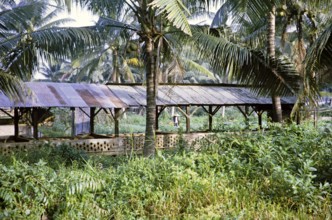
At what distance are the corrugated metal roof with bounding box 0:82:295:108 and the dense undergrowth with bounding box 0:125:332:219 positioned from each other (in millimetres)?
6144

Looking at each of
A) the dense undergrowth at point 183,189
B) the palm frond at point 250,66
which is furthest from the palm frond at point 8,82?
the palm frond at point 250,66

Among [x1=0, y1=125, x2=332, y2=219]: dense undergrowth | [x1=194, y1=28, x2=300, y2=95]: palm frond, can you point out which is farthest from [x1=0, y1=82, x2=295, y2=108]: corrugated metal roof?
[x1=0, y1=125, x2=332, y2=219]: dense undergrowth

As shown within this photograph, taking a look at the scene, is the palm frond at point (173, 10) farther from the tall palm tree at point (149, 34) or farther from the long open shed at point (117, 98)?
the long open shed at point (117, 98)

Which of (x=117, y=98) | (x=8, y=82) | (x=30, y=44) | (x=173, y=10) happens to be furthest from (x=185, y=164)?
(x=117, y=98)

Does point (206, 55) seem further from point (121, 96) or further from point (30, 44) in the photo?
point (121, 96)

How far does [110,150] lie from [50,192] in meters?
7.18

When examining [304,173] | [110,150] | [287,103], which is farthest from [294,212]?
[287,103]

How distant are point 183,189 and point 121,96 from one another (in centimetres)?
874

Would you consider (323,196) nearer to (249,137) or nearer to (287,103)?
(249,137)

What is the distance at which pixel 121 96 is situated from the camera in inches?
540

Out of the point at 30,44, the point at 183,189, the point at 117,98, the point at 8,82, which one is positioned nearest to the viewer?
the point at 183,189

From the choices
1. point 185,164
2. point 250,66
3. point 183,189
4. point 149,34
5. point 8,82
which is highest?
point 149,34

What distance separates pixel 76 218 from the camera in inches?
186

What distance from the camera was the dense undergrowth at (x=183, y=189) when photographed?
15.8 feet
